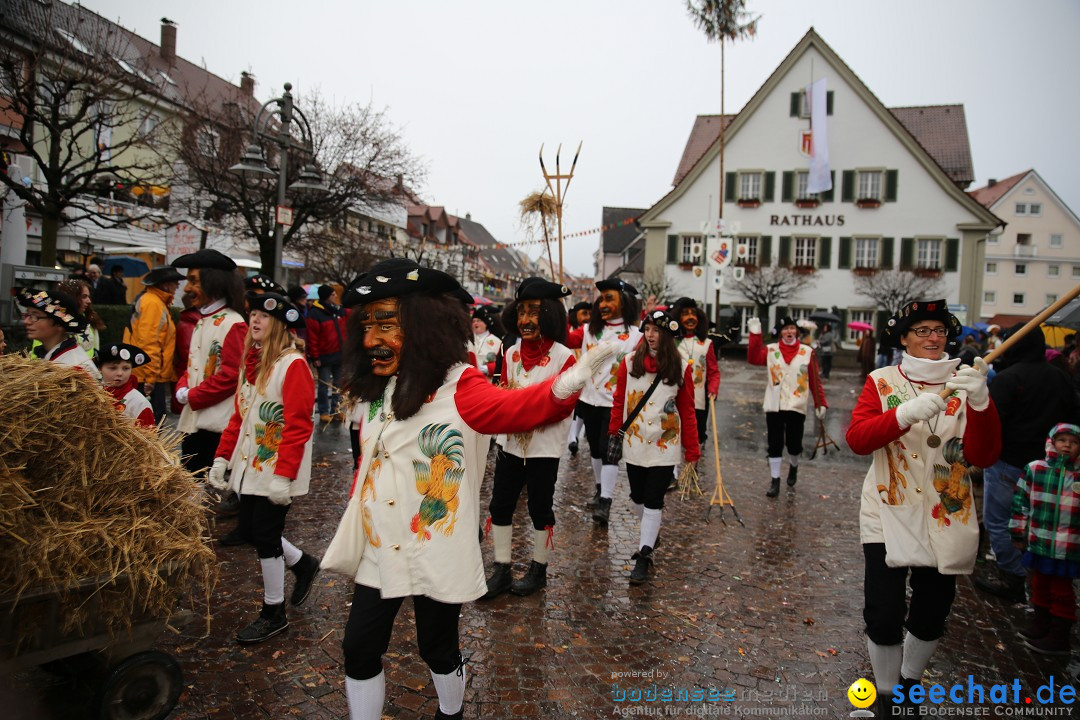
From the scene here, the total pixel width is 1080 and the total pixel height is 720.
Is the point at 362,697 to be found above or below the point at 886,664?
above

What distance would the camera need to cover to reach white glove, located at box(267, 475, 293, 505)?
3.76m

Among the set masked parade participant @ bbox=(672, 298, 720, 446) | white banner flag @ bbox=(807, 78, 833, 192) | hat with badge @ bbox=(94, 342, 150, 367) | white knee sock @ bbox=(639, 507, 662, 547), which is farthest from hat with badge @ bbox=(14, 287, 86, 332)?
white banner flag @ bbox=(807, 78, 833, 192)

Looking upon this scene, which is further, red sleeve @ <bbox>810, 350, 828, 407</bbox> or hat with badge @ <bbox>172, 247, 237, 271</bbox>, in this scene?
red sleeve @ <bbox>810, 350, 828, 407</bbox>

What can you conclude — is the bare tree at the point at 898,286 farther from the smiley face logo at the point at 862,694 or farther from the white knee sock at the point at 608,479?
the smiley face logo at the point at 862,694

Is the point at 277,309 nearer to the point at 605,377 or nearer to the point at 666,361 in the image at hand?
the point at 666,361

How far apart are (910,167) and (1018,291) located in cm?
3984

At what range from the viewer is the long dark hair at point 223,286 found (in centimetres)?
526

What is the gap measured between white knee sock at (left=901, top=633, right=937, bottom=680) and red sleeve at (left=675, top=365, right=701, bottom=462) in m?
2.10

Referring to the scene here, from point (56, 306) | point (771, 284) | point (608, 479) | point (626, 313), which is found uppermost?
point (771, 284)

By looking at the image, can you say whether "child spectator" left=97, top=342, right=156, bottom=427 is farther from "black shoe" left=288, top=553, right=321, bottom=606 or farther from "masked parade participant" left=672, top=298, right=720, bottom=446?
"masked parade participant" left=672, top=298, right=720, bottom=446

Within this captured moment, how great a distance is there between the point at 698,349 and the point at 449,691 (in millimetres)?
6521

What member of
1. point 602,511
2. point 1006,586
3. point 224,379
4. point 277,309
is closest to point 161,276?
point 224,379

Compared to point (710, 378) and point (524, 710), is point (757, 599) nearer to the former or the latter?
point (524, 710)

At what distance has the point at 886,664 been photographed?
133 inches
